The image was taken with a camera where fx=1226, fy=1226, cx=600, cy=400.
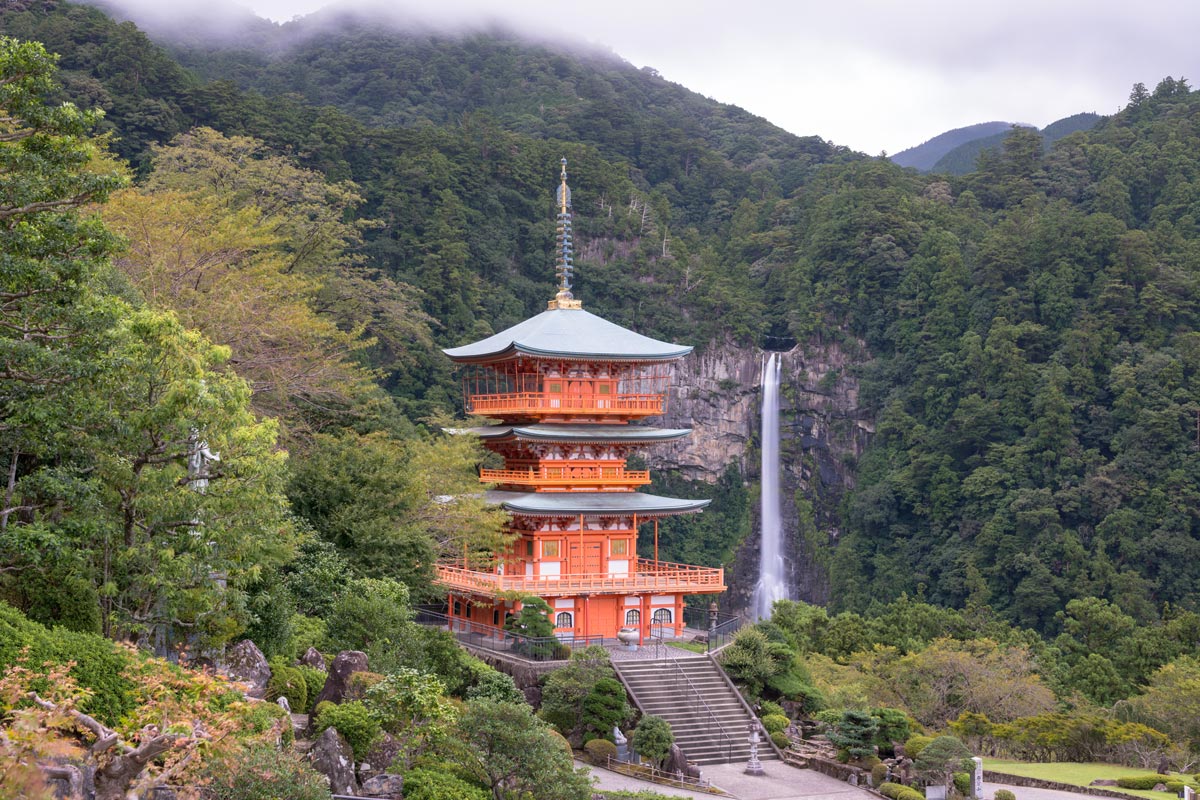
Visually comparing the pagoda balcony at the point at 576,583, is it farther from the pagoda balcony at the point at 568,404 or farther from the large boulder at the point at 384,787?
the large boulder at the point at 384,787

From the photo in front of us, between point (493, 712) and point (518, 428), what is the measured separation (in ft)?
42.2

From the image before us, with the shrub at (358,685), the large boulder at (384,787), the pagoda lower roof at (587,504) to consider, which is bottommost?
the large boulder at (384,787)

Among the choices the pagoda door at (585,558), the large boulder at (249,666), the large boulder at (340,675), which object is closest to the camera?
the large boulder at (249,666)

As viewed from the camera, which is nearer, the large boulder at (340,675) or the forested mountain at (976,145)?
the large boulder at (340,675)

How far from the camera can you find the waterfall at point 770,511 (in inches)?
2424

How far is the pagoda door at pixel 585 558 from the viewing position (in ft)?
91.7

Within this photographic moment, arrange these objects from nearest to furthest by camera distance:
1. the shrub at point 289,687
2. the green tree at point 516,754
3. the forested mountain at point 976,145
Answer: the green tree at point 516,754, the shrub at point 289,687, the forested mountain at point 976,145

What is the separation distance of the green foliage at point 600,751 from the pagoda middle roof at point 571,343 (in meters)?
9.34

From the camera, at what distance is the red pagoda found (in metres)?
26.9

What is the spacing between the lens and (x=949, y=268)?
2470 inches

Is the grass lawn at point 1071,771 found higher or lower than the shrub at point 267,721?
lower

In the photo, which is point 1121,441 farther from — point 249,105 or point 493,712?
point 493,712

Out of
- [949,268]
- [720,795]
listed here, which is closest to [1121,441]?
[949,268]

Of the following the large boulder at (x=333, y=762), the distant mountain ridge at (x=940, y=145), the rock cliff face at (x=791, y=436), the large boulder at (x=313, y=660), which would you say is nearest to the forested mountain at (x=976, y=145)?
the distant mountain ridge at (x=940, y=145)
